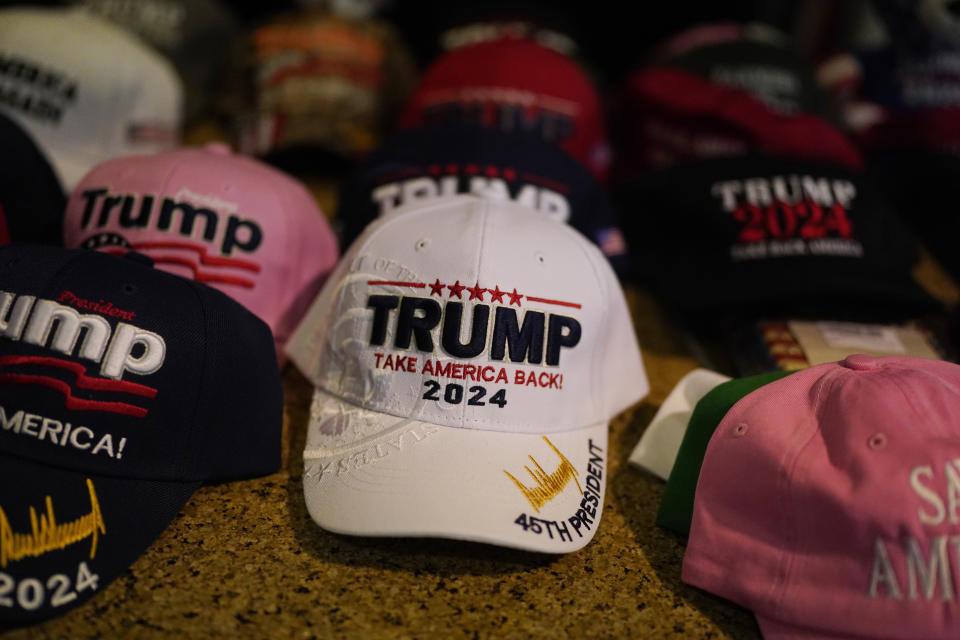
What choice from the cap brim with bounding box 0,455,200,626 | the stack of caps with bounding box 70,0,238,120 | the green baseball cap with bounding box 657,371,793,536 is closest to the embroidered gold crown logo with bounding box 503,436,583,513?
the green baseball cap with bounding box 657,371,793,536

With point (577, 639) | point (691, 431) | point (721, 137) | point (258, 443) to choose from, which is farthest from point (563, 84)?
point (577, 639)

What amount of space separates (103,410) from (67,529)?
4.7 inches

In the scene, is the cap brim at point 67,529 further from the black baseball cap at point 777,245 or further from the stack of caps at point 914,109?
the stack of caps at point 914,109

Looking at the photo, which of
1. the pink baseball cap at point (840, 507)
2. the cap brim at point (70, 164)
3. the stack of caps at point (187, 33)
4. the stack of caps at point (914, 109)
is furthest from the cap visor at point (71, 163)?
the stack of caps at point (914, 109)

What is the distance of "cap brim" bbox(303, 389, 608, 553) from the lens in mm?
793

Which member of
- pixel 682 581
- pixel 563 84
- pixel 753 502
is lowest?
pixel 682 581

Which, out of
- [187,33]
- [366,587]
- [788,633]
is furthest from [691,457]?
[187,33]

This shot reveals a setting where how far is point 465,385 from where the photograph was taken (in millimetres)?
890

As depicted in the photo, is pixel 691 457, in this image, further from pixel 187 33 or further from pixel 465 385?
pixel 187 33

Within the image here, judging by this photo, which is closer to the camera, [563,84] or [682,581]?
[682,581]

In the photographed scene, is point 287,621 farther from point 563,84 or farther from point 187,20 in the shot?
point 187,20

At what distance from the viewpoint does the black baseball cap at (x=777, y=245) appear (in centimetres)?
115

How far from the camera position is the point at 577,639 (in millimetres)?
781

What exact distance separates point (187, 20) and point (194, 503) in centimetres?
128
